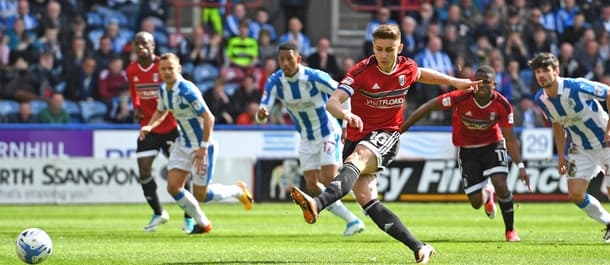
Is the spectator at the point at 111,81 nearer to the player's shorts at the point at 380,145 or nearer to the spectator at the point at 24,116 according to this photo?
the spectator at the point at 24,116

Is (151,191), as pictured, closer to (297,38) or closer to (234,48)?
(234,48)

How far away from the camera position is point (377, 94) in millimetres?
11414

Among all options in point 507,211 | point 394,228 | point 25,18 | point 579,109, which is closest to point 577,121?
point 579,109

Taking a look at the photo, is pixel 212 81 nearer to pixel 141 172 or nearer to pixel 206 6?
pixel 206 6

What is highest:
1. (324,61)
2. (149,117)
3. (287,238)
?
(324,61)

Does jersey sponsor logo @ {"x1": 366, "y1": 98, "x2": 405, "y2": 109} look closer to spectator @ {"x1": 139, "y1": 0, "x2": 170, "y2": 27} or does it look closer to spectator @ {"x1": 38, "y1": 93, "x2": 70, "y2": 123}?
spectator @ {"x1": 38, "y1": 93, "x2": 70, "y2": 123}

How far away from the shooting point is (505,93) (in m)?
26.8

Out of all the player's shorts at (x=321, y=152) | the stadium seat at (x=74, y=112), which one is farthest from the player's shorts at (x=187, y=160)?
the stadium seat at (x=74, y=112)

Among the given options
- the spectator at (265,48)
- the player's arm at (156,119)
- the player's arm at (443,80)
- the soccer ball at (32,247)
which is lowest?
the soccer ball at (32,247)

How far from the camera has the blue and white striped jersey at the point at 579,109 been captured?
14117 mm

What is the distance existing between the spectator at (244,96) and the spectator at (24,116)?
3.79 metres

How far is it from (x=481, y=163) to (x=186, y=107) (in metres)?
3.59

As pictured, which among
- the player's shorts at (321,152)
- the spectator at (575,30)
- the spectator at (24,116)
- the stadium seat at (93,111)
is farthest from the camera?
the spectator at (575,30)

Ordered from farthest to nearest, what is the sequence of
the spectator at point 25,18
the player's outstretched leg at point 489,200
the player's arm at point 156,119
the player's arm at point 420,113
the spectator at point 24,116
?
the spectator at point 25,18 < the spectator at point 24,116 < the player's outstretched leg at point 489,200 < the player's arm at point 156,119 < the player's arm at point 420,113
